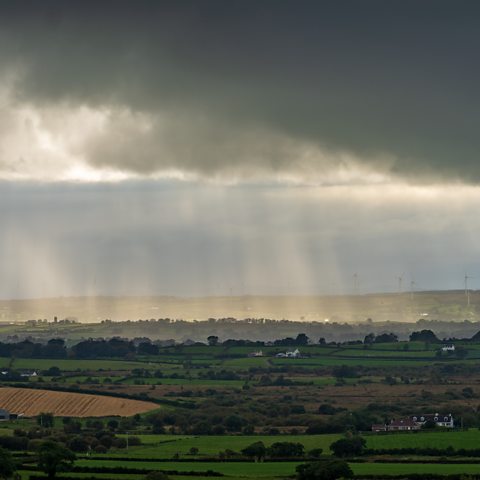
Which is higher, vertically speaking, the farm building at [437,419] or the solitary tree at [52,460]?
the farm building at [437,419]

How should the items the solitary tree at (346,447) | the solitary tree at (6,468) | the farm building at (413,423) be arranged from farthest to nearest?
the farm building at (413,423)
the solitary tree at (346,447)
the solitary tree at (6,468)

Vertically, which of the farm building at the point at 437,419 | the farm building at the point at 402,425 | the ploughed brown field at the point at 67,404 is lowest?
the farm building at the point at 402,425

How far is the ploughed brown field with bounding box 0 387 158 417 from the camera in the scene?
6739 inches

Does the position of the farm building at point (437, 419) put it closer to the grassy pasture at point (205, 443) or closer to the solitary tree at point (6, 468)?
the grassy pasture at point (205, 443)

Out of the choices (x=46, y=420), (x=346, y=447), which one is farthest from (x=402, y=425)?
(x=46, y=420)

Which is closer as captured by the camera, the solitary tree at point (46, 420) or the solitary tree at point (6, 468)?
the solitary tree at point (6, 468)

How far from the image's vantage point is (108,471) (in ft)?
339

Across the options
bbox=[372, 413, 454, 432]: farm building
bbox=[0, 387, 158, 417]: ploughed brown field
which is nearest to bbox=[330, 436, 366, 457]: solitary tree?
bbox=[372, 413, 454, 432]: farm building

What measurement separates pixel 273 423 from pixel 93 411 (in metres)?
28.8

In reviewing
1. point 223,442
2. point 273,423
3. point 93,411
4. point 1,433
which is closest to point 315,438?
point 223,442

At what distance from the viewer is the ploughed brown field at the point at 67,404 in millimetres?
171175

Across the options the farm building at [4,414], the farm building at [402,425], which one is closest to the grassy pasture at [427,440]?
the farm building at [402,425]

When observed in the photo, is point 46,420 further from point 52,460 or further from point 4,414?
point 52,460

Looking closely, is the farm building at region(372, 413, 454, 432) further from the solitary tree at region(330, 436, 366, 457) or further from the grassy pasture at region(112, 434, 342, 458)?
the solitary tree at region(330, 436, 366, 457)
